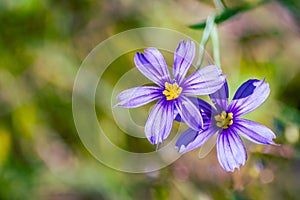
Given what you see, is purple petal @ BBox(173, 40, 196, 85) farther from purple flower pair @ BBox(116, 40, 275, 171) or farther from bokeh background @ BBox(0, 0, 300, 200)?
bokeh background @ BBox(0, 0, 300, 200)

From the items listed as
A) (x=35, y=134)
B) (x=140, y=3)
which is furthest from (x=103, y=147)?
(x=140, y=3)

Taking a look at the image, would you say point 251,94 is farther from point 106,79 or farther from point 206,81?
point 106,79

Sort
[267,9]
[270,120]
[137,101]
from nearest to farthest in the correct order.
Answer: [137,101] → [270,120] → [267,9]

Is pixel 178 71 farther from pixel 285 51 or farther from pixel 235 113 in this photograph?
pixel 285 51

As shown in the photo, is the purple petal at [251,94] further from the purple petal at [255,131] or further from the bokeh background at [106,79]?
the bokeh background at [106,79]

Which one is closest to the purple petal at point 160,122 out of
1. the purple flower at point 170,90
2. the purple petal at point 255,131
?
the purple flower at point 170,90

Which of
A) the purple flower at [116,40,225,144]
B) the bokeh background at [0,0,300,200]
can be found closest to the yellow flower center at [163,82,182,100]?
the purple flower at [116,40,225,144]
